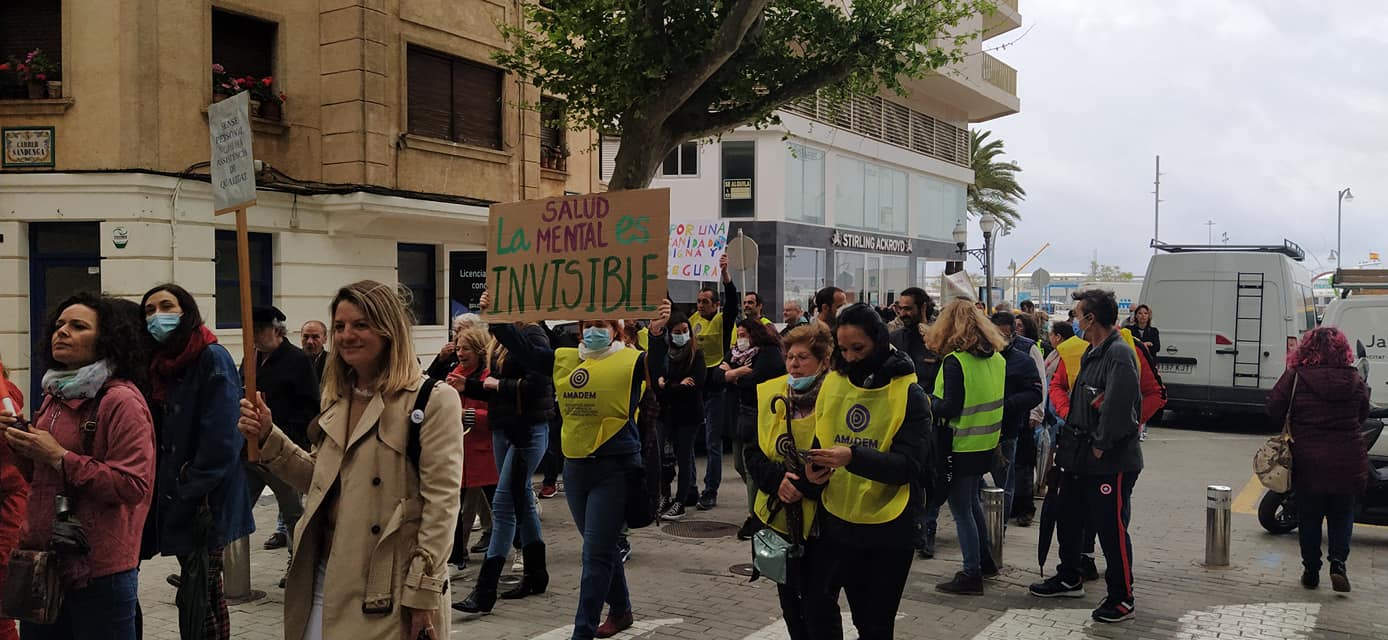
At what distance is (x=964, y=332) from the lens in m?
7.00

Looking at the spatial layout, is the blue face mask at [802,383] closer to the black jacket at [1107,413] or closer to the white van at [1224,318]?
the black jacket at [1107,413]

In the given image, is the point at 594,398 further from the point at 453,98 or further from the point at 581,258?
the point at 453,98

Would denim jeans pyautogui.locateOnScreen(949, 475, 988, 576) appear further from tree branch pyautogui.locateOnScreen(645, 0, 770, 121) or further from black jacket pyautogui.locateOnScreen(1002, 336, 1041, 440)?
tree branch pyautogui.locateOnScreen(645, 0, 770, 121)

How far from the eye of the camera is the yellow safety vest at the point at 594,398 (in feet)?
18.2

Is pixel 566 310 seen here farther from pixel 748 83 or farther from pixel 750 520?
pixel 748 83

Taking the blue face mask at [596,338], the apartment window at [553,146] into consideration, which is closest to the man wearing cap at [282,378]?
the blue face mask at [596,338]

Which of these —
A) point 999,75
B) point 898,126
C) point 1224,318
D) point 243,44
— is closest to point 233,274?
point 243,44

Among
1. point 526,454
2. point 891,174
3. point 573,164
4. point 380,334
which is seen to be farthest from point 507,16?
point 891,174

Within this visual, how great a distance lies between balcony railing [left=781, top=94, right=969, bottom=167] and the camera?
31498 mm

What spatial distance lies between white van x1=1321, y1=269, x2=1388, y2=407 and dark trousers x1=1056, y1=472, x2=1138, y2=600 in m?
5.95

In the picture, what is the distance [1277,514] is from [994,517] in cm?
303

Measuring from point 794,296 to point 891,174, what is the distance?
291 inches

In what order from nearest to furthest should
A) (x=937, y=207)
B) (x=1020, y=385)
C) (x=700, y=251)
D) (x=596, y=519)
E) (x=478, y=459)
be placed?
(x=596, y=519)
(x=478, y=459)
(x=1020, y=385)
(x=700, y=251)
(x=937, y=207)

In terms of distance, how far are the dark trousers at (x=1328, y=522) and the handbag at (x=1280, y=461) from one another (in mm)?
141
